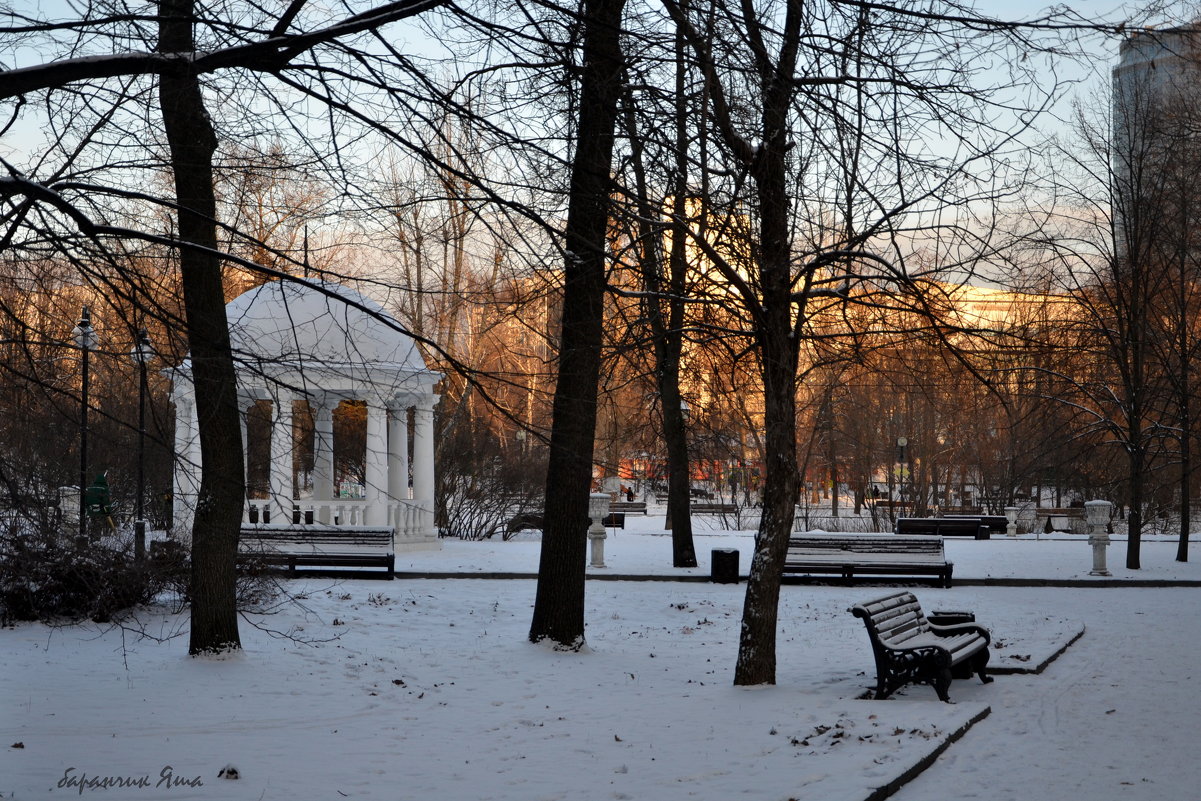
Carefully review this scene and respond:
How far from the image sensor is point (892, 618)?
9.71 m

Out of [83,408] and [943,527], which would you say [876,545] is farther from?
[83,408]

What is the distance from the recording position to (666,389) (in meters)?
19.6

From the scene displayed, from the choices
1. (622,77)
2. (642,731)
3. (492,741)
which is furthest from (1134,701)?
(622,77)

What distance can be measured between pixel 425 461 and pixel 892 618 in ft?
52.3

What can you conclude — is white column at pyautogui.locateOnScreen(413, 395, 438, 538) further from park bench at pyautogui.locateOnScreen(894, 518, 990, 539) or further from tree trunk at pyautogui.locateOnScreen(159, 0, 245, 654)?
tree trunk at pyautogui.locateOnScreen(159, 0, 245, 654)

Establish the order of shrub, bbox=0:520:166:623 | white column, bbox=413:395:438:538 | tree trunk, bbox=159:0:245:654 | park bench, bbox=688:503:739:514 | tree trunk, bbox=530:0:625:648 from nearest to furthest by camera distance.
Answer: tree trunk, bbox=159:0:245:654 < tree trunk, bbox=530:0:625:648 < shrub, bbox=0:520:166:623 < white column, bbox=413:395:438:538 < park bench, bbox=688:503:739:514

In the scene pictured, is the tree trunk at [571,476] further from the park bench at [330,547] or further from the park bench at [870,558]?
the park bench at [870,558]

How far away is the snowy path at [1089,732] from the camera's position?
6613 millimetres

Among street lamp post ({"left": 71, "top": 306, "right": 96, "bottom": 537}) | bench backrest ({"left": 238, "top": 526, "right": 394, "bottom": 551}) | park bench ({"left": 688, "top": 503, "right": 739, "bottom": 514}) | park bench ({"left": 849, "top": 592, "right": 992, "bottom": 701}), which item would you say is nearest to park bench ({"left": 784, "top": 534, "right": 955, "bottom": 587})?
bench backrest ({"left": 238, "top": 526, "right": 394, "bottom": 551})

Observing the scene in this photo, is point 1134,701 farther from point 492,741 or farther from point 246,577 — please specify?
point 246,577

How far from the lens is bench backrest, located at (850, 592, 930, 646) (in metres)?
9.11

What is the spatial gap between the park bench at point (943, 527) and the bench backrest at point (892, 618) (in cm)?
1615

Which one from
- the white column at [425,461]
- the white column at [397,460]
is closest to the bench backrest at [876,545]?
the white column at [425,461]

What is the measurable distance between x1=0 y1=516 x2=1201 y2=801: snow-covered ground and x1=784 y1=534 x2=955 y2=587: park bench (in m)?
3.44
